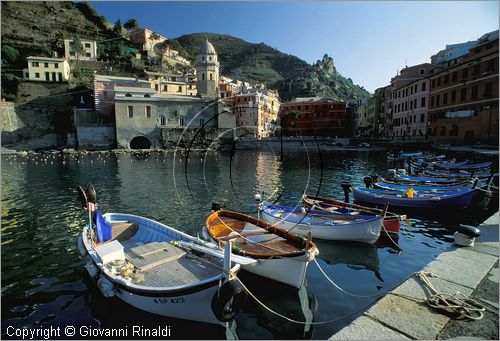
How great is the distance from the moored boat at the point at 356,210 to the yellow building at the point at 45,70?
84.6 metres

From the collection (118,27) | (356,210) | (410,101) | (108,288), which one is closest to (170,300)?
(108,288)

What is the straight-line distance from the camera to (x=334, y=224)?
41.5 feet

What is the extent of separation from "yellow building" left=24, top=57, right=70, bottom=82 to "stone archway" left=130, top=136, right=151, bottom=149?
25706 millimetres

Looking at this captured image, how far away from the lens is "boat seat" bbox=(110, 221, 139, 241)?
11.1 metres

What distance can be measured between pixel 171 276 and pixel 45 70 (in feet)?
294

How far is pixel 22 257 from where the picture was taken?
38.4 feet

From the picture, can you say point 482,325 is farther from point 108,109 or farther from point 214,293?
point 108,109

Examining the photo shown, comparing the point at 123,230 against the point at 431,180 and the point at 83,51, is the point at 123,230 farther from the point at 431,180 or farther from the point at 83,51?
the point at 83,51

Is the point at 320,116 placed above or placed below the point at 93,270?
above

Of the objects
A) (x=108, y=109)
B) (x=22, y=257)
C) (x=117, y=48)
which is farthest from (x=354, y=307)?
(x=117, y=48)

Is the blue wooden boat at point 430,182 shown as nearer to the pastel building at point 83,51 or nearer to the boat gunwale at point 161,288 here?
the boat gunwale at point 161,288

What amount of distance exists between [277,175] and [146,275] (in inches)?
1090

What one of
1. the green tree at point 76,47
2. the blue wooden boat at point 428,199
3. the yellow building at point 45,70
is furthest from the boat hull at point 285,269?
the green tree at point 76,47

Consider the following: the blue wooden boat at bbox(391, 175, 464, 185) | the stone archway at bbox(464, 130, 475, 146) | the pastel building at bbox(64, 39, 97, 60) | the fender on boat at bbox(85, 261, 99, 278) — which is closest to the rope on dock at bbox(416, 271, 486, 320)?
the fender on boat at bbox(85, 261, 99, 278)
